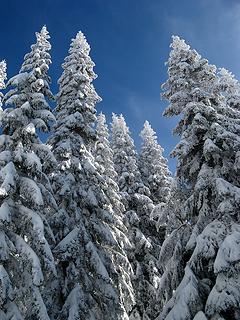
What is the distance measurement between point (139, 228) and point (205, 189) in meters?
15.9

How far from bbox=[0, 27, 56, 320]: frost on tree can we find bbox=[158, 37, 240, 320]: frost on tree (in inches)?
201

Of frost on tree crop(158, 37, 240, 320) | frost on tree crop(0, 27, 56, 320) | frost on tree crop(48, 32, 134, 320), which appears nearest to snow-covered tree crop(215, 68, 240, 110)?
frost on tree crop(158, 37, 240, 320)

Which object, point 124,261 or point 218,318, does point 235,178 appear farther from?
point 124,261

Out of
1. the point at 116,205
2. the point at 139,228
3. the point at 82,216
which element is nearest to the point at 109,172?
the point at 116,205

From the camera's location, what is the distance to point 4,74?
30.1 metres

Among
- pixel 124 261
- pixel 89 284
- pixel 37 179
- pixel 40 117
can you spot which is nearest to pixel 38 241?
pixel 37 179

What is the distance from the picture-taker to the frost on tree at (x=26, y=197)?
13734 mm

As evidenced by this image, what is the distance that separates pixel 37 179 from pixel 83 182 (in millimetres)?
4185

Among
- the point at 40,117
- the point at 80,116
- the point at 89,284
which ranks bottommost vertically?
the point at 89,284

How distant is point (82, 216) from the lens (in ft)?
66.3

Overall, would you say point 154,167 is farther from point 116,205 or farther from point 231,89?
point 231,89

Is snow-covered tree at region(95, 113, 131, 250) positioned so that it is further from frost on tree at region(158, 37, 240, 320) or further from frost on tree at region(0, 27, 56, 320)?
frost on tree at region(158, 37, 240, 320)

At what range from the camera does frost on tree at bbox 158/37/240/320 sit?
12.7m

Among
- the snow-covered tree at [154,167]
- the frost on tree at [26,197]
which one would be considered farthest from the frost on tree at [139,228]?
the frost on tree at [26,197]
